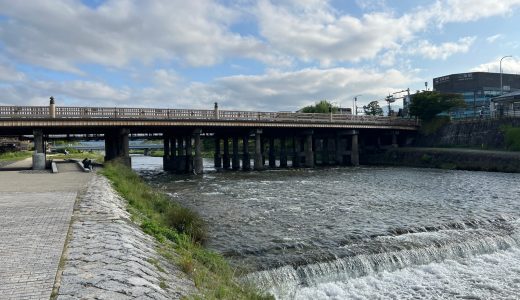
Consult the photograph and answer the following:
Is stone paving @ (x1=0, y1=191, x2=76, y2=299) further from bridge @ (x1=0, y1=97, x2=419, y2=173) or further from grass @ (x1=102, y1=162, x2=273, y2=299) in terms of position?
bridge @ (x1=0, y1=97, x2=419, y2=173)

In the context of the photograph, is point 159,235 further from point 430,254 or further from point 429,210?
point 429,210

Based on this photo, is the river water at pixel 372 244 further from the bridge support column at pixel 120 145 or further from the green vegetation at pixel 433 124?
the green vegetation at pixel 433 124

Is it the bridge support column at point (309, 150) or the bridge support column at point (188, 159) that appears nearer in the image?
the bridge support column at point (188, 159)

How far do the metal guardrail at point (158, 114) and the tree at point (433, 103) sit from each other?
13.0 meters

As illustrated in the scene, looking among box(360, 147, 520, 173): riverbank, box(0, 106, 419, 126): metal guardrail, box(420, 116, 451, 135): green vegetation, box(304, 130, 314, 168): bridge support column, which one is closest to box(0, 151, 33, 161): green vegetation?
box(0, 106, 419, 126): metal guardrail

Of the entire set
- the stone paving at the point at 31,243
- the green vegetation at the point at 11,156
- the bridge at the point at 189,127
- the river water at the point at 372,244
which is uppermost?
the bridge at the point at 189,127

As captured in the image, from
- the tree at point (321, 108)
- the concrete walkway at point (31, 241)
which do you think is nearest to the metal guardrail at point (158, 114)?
the concrete walkway at point (31, 241)

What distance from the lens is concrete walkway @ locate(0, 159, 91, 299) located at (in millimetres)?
5691

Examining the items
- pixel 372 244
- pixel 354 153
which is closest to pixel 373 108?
pixel 354 153

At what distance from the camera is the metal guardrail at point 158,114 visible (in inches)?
1292

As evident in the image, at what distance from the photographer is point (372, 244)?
42.1 ft

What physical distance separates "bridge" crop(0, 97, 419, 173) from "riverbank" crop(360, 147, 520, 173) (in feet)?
14.9

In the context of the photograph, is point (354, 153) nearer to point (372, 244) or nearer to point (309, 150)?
point (309, 150)

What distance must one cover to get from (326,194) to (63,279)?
20.5 meters
